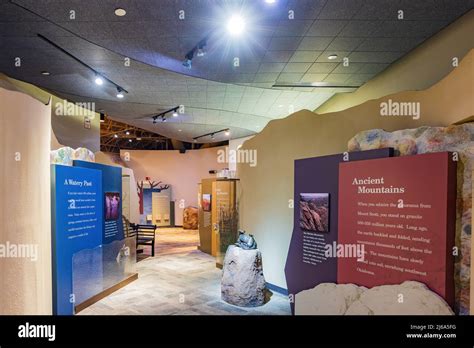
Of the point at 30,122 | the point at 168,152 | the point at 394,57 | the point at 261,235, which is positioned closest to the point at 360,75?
the point at 394,57

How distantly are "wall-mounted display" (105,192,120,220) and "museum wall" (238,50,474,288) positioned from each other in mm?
2743

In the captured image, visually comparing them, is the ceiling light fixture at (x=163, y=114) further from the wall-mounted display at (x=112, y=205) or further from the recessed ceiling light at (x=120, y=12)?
the recessed ceiling light at (x=120, y=12)

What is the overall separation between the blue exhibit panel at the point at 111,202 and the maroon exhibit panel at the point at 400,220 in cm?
449

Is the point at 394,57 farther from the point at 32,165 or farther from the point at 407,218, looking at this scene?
the point at 32,165

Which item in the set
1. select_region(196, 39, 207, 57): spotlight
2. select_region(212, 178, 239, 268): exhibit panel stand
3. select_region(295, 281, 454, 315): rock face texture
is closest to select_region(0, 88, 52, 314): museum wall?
select_region(196, 39, 207, 57): spotlight

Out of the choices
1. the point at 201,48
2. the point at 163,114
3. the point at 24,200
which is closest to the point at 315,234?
the point at 201,48

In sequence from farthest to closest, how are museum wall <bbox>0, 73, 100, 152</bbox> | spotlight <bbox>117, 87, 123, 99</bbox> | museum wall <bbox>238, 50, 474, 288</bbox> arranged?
museum wall <bbox>0, 73, 100, 152</bbox>
spotlight <bbox>117, 87, 123, 99</bbox>
museum wall <bbox>238, 50, 474, 288</bbox>

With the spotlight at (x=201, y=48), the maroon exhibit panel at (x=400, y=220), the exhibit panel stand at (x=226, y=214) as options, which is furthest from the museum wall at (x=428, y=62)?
the exhibit panel stand at (x=226, y=214)

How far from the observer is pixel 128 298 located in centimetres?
562

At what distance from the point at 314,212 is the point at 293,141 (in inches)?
69.5

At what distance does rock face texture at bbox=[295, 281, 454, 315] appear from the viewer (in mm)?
3053

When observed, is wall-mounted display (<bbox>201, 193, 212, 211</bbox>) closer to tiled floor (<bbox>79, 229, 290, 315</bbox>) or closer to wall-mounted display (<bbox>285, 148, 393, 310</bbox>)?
tiled floor (<bbox>79, 229, 290, 315</bbox>)

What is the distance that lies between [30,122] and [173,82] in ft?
13.9

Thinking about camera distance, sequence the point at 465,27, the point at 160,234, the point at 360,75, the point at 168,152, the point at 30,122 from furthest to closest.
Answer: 1. the point at 168,152
2. the point at 160,234
3. the point at 360,75
4. the point at 465,27
5. the point at 30,122
